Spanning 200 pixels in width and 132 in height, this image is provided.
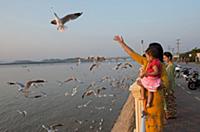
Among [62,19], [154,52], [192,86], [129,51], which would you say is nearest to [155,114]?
[154,52]

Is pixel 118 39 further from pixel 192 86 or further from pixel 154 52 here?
pixel 192 86

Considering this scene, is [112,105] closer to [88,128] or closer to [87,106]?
[87,106]

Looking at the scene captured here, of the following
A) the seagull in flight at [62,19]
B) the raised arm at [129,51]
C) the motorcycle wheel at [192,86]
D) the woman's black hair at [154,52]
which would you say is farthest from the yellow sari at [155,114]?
the motorcycle wheel at [192,86]

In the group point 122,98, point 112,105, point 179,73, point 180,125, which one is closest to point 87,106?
point 112,105

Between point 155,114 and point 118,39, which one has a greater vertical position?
point 118,39

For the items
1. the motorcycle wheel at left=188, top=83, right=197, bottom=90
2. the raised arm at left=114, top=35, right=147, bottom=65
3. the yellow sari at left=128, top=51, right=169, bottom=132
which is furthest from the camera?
the motorcycle wheel at left=188, top=83, right=197, bottom=90

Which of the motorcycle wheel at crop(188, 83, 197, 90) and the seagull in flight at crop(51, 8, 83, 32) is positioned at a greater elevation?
the seagull in flight at crop(51, 8, 83, 32)

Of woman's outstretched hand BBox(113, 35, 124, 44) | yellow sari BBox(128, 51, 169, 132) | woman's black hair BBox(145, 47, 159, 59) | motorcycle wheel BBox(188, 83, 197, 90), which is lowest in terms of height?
motorcycle wheel BBox(188, 83, 197, 90)

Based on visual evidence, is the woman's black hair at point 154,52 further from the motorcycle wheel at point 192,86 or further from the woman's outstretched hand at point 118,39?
the motorcycle wheel at point 192,86

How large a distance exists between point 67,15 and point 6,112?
48.6 feet

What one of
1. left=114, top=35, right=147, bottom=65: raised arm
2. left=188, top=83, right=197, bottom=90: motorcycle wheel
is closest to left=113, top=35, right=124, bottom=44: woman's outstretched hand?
left=114, top=35, right=147, bottom=65: raised arm

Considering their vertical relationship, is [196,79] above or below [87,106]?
above

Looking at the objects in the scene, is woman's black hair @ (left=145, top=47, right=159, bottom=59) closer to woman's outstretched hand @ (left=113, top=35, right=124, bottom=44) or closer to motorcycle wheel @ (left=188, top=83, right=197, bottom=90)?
woman's outstretched hand @ (left=113, top=35, right=124, bottom=44)

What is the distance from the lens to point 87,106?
19.4 m
